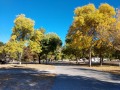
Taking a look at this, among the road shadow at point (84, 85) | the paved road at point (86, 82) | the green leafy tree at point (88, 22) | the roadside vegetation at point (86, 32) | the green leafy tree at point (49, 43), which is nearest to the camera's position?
the road shadow at point (84, 85)

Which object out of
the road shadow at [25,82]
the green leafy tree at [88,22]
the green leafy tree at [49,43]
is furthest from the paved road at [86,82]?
the green leafy tree at [49,43]

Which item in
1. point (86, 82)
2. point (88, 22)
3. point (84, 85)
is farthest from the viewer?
point (88, 22)

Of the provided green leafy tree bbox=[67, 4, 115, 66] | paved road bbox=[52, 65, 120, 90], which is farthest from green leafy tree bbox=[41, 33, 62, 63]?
paved road bbox=[52, 65, 120, 90]

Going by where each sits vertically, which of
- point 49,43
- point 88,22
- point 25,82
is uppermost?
point 88,22

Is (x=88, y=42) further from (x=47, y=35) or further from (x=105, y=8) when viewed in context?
(x=47, y=35)

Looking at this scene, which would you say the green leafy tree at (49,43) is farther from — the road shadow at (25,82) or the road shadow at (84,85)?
the road shadow at (84,85)

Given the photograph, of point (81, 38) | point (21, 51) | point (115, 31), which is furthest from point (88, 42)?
point (21, 51)

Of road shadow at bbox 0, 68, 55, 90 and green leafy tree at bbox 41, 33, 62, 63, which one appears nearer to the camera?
road shadow at bbox 0, 68, 55, 90

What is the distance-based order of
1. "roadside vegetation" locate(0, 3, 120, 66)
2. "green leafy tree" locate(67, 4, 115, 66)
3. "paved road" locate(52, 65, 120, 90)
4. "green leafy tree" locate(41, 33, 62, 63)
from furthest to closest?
"green leafy tree" locate(41, 33, 62, 63) → "green leafy tree" locate(67, 4, 115, 66) → "roadside vegetation" locate(0, 3, 120, 66) → "paved road" locate(52, 65, 120, 90)

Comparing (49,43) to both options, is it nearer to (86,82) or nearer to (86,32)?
(86,32)

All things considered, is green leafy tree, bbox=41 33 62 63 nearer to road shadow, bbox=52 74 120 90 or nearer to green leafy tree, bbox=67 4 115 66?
green leafy tree, bbox=67 4 115 66

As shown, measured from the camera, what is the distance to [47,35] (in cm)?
7406

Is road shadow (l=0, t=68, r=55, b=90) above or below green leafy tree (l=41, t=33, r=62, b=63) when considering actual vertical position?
below

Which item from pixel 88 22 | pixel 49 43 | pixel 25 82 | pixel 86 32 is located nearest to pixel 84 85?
pixel 25 82
